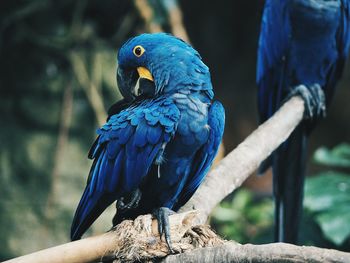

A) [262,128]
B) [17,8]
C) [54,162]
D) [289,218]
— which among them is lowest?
[289,218]

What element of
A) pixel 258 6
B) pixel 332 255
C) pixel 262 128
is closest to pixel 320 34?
pixel 262 128

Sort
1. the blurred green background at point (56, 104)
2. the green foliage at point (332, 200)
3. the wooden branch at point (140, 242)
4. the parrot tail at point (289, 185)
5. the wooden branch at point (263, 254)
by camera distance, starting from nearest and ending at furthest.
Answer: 1. the wooden branch at point (263, 254)
2. the wooden branch at point (140, 242)
3. the parrot tail at point (289, 185)
4. the green foliage at point (332, 200)
5. the blurred green background at point (56, 104)

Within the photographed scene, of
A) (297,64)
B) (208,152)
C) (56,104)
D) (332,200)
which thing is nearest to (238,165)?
(208,152)

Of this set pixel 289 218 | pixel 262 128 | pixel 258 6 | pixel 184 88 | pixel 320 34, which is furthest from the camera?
pixel 258 6

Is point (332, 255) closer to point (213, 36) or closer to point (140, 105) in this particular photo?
point (140, 105)

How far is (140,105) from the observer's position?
1.49 metres

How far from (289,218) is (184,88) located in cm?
83

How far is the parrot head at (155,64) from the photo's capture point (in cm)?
148

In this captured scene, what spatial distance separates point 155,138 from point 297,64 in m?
1.08

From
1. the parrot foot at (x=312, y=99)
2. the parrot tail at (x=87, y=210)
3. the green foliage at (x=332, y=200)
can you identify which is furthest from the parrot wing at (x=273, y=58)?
the parrot tail at (x=87, y=210)

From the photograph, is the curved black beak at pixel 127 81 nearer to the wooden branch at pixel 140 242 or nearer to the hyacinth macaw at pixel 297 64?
the wooden branch at pixel 140 242

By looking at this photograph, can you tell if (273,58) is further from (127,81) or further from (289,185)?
(127,81)

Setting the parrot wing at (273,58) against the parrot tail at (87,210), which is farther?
the parrot wing at (273,58)

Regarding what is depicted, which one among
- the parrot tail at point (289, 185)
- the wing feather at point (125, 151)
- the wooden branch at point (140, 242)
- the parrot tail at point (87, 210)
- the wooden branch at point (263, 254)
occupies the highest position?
the parrot tail at point (289, 185)
